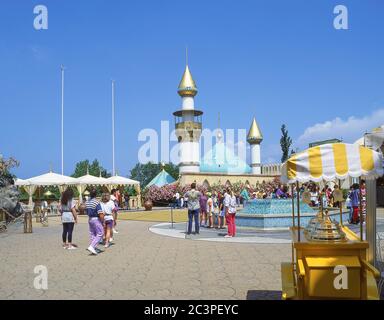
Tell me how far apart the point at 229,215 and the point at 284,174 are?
893cm

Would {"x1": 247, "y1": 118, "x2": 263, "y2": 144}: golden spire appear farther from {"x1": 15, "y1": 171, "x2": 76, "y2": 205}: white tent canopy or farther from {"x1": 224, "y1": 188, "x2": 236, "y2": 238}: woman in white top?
{"x1": 224, "y1": 188, "x2": 236, "y2": 238}: woman in white top

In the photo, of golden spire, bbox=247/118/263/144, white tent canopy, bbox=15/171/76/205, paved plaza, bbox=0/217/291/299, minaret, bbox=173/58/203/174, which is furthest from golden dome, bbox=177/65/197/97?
paved plaza, bbox=0/217/291/299

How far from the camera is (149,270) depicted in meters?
8.23

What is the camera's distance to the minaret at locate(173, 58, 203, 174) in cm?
5456

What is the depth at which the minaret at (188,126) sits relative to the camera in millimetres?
54562

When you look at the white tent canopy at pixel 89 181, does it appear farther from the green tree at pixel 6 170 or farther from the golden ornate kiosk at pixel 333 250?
the golden ornate kiosk at pixel 333 250

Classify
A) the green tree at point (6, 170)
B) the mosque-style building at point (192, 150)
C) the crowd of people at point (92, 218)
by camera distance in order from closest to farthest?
the crowd of people at point (92, 218)
the green tree at point (6, 170)
the mosque-style building at point (192, 150)

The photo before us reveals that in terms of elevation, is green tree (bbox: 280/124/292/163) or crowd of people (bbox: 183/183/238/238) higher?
green tree (bbox: 280/124/292/163)

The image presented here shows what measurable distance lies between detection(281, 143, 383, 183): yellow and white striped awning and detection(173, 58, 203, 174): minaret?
4940cm

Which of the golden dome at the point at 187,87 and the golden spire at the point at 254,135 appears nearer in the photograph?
the golden dome at the point at 187,87

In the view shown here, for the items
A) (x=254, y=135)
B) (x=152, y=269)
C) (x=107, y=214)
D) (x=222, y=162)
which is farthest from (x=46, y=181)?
(x=254, y=135)

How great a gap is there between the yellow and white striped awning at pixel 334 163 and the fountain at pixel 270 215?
11885 mm

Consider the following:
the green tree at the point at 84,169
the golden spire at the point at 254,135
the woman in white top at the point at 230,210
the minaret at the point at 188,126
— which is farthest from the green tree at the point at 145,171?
the woman in white top at the point at 230,210
